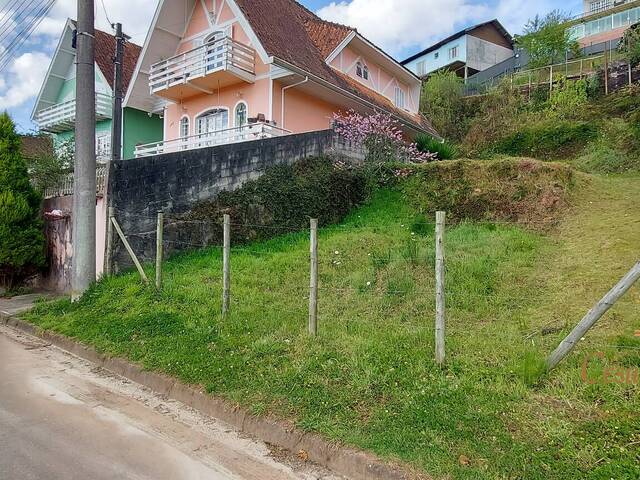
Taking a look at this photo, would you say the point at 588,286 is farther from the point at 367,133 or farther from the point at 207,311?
the point at 367,133

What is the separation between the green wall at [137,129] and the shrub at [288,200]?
11.9 m

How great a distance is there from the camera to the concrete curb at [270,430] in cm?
332

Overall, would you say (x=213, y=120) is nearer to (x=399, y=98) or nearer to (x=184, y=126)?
(x=184, y=126)

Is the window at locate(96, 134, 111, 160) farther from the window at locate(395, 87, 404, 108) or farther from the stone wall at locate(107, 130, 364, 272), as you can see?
the window at locate(395, 87, 404, 108)

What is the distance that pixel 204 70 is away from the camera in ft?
50.4

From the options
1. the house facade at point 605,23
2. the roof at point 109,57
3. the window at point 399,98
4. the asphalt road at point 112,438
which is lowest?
the asphalt road at point 112,438

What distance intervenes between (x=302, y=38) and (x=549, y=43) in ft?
59.3

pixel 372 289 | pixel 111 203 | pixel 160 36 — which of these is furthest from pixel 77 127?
pixel 160 36

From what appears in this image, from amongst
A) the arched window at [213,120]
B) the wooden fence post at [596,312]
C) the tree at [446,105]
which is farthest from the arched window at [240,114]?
the wooden fence post at [596,312]

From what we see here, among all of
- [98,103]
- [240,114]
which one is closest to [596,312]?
[240,114]

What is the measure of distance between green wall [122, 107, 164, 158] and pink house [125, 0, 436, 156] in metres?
1.39

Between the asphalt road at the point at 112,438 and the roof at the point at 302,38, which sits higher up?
the roof at the point at 302,38

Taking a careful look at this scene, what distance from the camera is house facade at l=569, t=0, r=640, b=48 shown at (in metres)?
32.2

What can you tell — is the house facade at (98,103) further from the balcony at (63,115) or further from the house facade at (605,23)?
the house facade at (605,23)
